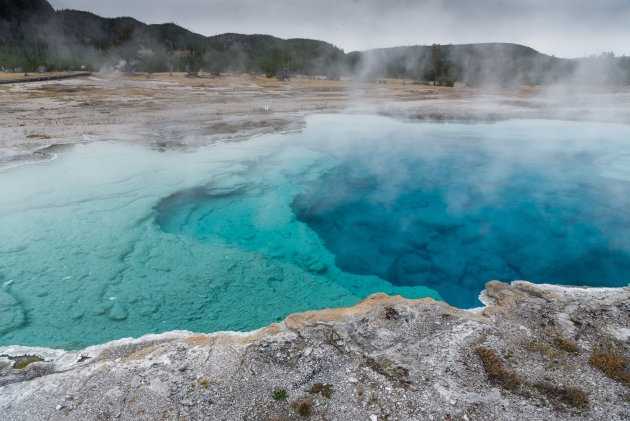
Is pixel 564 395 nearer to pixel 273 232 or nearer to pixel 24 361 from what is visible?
pixel 24 361

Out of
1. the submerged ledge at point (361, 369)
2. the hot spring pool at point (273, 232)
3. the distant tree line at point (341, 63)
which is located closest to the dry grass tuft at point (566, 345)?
the submerged ledge at point (361, 369)

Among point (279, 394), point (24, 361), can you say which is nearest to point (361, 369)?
point (279, 394)

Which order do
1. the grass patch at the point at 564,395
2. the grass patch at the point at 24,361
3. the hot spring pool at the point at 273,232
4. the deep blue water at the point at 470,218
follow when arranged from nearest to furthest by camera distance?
the grass patch at the point at 564,395 < the grass patch at the point at 24,361 < the hot spring pool at the point at 273,232 < the deep blue water at the point at 470,218

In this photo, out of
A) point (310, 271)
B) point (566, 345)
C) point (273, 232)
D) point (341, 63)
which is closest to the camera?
point (566, 345)

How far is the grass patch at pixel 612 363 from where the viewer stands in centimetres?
324

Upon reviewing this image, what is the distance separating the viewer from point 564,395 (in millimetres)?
3055

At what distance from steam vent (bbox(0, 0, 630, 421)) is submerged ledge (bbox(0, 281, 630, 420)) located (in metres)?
0.02

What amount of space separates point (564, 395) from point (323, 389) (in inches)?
80.5

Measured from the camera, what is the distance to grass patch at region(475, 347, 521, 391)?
322 cm

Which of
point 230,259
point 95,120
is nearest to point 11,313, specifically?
point 230,259

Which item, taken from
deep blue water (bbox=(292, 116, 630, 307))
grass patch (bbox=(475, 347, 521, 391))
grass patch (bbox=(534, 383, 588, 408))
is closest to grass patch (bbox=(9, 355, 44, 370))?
deep blue water (bbox=(292, 116, 630, 307))

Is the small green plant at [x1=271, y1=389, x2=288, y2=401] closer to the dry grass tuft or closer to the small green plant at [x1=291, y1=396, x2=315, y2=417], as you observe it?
the small green plant at [x1=291, y1=396, x2=315, y2=417]

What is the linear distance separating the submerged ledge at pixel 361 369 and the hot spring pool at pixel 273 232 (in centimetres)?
95

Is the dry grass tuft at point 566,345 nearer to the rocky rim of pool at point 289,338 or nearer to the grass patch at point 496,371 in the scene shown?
the rocky rim of pool at point 289,338
